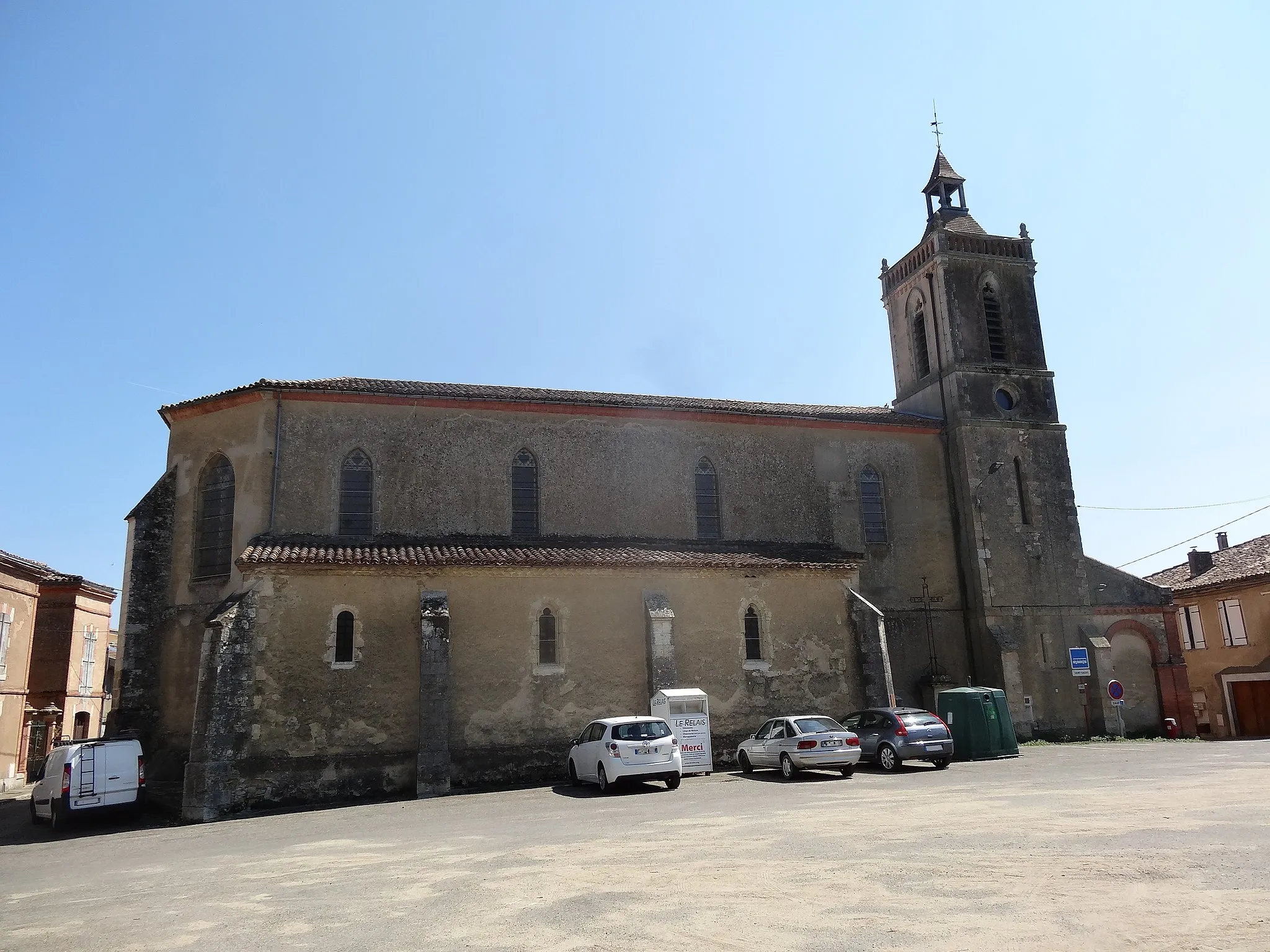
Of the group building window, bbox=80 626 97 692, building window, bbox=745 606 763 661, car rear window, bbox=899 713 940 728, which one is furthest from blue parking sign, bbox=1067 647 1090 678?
building window, bbox=80 626 97 692

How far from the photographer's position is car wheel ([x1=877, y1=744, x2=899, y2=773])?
19328 mm

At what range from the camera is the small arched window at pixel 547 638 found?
21.0m

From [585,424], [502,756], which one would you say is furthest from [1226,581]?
[502,756]

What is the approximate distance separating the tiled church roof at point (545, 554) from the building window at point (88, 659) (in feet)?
55.4

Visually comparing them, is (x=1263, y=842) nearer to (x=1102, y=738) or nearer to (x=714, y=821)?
(x=714, y=821)

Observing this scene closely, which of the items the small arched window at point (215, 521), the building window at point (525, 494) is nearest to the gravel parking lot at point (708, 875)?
the small arched window at point (215, 521)

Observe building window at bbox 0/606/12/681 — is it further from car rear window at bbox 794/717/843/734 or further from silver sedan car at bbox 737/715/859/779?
car rear window at bbox 794/717/843/734

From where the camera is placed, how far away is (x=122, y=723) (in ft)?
68.1

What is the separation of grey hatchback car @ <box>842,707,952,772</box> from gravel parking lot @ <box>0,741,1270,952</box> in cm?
307

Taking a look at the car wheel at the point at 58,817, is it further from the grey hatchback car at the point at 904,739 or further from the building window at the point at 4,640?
the grey hatchback car at the point at 904,739

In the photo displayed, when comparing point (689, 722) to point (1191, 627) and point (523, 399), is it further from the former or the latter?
point (1191, 627)

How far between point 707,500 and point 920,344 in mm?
11003

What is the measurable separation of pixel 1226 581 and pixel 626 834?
32.2 meters

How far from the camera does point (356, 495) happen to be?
2289cm
